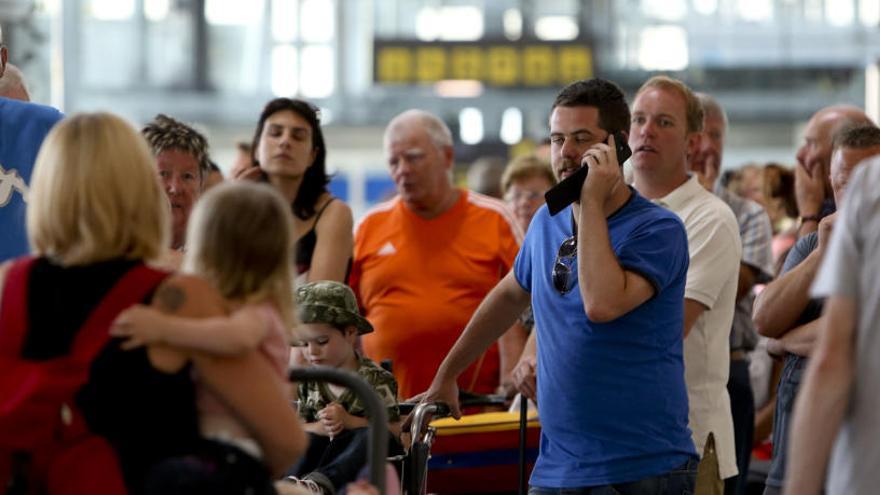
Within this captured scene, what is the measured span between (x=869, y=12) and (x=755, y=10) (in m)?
2.05

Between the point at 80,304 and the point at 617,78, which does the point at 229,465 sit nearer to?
the point at 80,304

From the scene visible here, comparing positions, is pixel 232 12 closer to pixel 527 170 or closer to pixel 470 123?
pixel 470 123

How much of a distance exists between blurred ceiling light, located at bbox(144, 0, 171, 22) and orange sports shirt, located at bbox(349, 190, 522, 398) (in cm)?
2219

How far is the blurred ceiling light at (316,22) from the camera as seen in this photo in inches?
1198

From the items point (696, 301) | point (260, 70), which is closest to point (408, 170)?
point (696, 301)

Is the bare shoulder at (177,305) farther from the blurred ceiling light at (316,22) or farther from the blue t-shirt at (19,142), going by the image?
the blurred ceiling light at (316,22)

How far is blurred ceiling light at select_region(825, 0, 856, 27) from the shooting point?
31047 millimetres

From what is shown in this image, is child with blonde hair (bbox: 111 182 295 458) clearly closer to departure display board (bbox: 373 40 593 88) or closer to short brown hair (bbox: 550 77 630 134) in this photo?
short brown hair (bbox: 550 77 630 134)

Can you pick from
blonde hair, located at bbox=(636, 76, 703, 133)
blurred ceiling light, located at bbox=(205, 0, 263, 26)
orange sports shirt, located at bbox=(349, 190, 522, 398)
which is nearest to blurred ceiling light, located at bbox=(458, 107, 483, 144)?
blurred ceiling light, located at bbox=(205, 0, 263, 26)

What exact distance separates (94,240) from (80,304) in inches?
4.5

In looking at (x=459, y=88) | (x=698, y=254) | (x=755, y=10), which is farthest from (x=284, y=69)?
(x=698, y=254)

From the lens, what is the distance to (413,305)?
692 centimetres

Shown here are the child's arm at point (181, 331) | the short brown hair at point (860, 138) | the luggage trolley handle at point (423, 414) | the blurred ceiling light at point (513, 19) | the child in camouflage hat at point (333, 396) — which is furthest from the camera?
the blurred ceiling light at point (513, 19)

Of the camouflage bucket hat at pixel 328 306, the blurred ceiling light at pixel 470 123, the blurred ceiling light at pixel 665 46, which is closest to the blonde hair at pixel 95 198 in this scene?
the camouflage bucket hat at pixel 328 306
